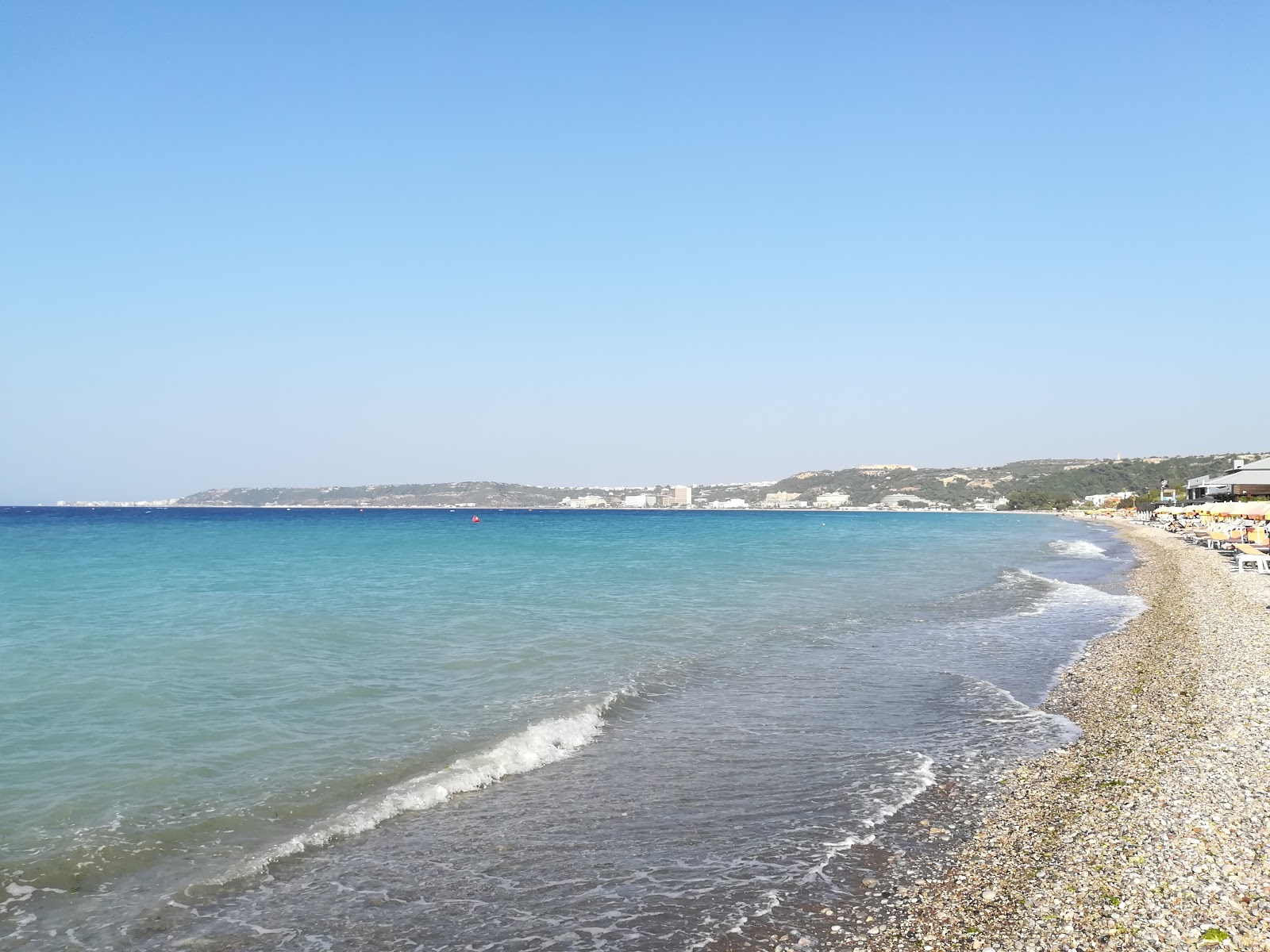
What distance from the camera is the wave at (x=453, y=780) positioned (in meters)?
6.51

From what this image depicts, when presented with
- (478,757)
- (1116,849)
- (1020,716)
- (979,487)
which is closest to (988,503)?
(979,487)

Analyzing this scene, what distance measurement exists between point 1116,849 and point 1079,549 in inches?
1871

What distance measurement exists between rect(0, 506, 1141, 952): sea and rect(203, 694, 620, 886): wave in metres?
0.03

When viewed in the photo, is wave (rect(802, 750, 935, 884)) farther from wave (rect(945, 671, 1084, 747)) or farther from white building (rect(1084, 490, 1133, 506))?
white building (rect(1084, 490, 1133, 506))

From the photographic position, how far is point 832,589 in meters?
26.0

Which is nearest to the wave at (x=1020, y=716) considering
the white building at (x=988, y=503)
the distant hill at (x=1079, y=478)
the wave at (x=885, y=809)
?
the wave at (x=885, y=809)

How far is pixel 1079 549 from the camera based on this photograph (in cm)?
4756

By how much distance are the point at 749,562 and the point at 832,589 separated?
11230mm

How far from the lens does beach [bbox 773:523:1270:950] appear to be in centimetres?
480

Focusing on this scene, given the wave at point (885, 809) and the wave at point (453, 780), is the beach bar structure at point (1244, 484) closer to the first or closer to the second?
the wave at point (885, 809)

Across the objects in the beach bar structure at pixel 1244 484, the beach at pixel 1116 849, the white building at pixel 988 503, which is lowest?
the white building at pixel 988 503

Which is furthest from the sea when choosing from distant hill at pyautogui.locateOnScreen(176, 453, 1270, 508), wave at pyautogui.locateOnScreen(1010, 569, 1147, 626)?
distant hill at pyautogui.locateOnScreen(176, 453, 1270, 508)

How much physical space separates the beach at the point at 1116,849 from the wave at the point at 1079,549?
34.8 meters

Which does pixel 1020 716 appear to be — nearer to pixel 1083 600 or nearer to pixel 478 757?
pixel 478 757
